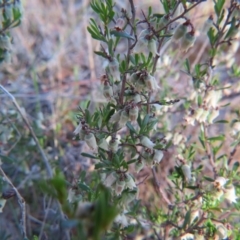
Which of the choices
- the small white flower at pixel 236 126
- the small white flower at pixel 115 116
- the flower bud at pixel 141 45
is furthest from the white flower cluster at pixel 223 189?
the flower bud at pixel 141 45

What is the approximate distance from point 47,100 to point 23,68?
2.00 feet

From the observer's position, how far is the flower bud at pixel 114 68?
1582mm

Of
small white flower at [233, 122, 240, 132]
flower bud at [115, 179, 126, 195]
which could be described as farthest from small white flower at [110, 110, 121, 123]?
small white flower at [233, 122, 240, 132]

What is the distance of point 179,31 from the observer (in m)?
1.58

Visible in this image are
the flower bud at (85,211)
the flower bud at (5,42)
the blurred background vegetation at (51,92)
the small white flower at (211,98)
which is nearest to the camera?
the flower bud at (85,211)

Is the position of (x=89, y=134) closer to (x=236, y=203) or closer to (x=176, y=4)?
(x=176, y=4)

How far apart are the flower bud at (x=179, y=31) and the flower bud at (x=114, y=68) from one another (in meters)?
0.24

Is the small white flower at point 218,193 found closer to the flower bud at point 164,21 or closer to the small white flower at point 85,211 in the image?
the flower bud at point 164,21

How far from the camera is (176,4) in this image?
1622 mm

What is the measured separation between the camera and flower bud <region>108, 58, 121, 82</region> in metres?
1.58

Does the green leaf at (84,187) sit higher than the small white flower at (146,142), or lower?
lower

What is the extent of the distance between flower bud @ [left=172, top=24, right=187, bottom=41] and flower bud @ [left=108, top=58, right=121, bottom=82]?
238mm

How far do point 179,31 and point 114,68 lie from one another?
0.27 m

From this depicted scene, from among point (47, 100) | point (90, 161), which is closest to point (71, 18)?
point (47, 100)
